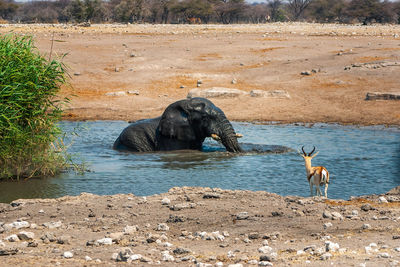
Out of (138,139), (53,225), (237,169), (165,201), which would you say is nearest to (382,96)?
(138,139)

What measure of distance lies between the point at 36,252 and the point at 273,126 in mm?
11626

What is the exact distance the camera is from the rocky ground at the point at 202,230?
5543 millimetres

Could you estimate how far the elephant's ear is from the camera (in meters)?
13.2

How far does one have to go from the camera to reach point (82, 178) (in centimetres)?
1041

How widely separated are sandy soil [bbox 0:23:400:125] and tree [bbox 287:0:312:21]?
43103 millimetres

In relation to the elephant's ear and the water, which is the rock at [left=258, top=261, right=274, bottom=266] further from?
the elephant's ear

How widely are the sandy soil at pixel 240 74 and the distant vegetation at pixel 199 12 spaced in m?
24.8

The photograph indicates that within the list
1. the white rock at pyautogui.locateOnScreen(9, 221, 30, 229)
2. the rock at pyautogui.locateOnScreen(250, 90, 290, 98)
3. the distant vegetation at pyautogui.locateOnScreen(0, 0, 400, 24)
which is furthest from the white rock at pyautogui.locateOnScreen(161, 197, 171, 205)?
the distant vegetation at pyautogui.locateOnScreen(0, 0, 400, 24)

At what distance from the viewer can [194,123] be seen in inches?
520

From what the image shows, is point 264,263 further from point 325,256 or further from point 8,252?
point 8,252

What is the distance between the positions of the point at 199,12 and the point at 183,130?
179 ft

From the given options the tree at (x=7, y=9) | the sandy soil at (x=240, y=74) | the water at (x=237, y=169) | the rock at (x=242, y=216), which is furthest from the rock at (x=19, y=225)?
the tree at (x=7, y=9)

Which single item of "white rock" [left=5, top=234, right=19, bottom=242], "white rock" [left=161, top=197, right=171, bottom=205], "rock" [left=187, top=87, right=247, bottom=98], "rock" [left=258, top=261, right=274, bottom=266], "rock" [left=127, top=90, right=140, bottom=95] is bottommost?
"rock" [left=127, top=90, right=140, bottom=95]

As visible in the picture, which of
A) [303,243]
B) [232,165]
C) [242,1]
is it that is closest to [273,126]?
[232,165]
